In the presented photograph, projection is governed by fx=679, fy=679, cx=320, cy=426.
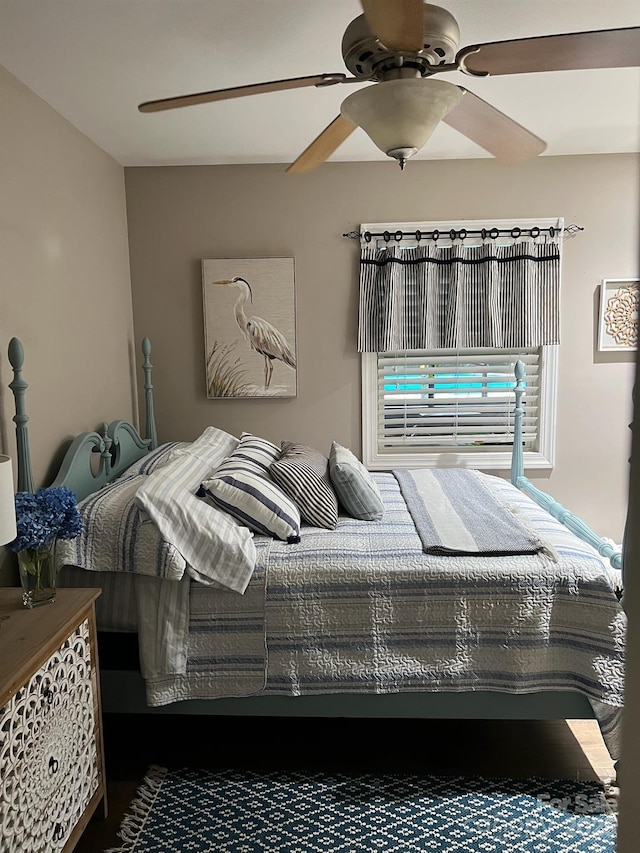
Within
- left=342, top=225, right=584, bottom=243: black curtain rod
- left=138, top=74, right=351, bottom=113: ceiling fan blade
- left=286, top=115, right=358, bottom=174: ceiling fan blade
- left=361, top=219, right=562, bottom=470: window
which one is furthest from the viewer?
left=361, top=219, right=562, bottom=470: window

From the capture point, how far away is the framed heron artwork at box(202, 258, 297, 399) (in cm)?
396

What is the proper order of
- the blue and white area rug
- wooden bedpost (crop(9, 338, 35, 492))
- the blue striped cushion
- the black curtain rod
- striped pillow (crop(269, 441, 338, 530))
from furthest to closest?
1. the black curtain rod
2. the blue striped cushion
3. striped pillow (crop(269, 441, 338, 530))
4. wooden bedpost (crop(9, 338, 35, 492))
5. the blue and white area rug

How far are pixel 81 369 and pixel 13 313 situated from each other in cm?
66

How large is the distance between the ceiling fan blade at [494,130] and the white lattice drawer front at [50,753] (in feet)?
6.56

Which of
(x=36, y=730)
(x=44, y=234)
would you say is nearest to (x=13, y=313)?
(x=44, y=234)

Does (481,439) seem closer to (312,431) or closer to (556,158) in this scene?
(312,431)

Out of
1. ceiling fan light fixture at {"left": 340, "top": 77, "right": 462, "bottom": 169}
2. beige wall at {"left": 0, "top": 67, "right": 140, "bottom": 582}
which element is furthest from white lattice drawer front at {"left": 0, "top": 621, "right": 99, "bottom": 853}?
ceiling fan light fixture at {"left": 340, "top": 77, "right": 462, "bottom": 169}

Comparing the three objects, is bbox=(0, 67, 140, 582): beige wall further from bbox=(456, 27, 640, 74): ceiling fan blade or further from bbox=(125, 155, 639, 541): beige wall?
bbox=(456, 27, 640, 74): ceiling fan blade

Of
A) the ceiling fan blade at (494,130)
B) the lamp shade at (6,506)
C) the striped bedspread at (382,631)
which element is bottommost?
the striped bedspread at (382,631)

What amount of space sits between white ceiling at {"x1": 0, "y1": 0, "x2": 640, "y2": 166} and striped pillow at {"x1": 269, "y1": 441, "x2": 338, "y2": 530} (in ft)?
5.12

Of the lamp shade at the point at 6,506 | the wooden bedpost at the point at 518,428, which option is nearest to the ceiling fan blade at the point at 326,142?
the lamp shade at the point at 6,506

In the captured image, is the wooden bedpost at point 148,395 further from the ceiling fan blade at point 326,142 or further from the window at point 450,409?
the ceiling fan blade at point 326,142

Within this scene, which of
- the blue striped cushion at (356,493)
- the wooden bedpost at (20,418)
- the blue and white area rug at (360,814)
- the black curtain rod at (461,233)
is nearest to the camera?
the blue and white area rug at (360,814)

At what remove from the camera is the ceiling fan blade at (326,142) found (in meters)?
2.26
